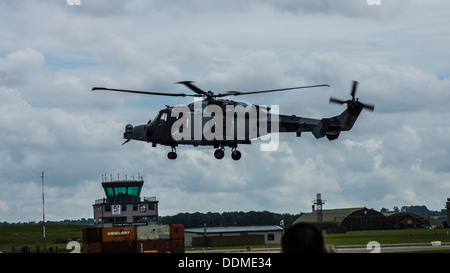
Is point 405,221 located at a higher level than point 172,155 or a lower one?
lower

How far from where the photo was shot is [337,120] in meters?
48.6

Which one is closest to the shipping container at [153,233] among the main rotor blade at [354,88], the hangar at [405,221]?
the main rotor blade at [354,88]

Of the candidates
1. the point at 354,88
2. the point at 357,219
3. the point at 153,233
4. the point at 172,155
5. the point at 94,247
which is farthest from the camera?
the point at 357,219

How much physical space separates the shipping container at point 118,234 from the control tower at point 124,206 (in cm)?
5309

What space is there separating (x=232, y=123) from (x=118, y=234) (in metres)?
23.1

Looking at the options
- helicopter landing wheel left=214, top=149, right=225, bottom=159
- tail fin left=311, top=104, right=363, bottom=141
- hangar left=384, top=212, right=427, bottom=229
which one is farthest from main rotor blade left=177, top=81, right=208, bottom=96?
hangar left=384, top=212, right=427, bottom=229

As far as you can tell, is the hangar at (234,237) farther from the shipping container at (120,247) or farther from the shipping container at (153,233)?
the shipping container at (153,233)

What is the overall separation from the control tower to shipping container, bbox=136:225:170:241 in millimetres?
54359

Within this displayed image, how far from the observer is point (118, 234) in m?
63.2

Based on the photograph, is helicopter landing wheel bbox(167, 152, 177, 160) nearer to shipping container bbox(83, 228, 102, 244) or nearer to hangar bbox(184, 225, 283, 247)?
shipping container bbox(83, 228, 102, 244)

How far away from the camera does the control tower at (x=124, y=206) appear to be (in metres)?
116

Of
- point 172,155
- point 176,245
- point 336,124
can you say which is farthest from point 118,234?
point 336,124

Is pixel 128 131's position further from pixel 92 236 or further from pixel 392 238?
pixel 392 238
